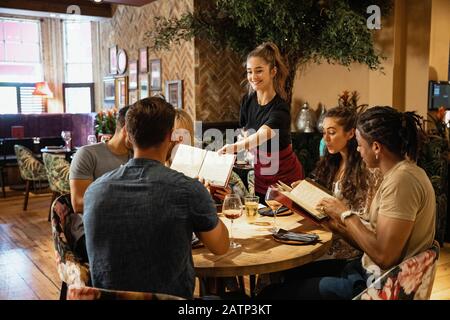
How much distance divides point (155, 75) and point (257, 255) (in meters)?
5.61

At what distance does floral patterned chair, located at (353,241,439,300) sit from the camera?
136 cm

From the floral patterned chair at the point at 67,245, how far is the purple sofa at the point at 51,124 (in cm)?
662

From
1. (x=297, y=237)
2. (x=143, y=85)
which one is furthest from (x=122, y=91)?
(x=297, y=237)

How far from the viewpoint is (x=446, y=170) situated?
436 cm

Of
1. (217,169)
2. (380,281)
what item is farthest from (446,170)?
(380,281)

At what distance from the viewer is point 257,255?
5.85ft

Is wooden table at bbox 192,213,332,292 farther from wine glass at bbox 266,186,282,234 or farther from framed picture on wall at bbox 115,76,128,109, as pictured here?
framed picture on wall at bbox 115,76,128,109

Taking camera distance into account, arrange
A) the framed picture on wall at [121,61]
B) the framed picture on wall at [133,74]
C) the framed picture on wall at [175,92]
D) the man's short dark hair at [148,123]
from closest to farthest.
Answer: the man's short dark hair at [148,123], the framed picture on wall at [175,92], the framed picture on wall at [133,74], the framed picture on wall at [121,61]

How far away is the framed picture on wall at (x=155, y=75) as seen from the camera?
6902mm

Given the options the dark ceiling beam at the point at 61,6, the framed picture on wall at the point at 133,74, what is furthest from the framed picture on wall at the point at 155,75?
the dark ceiling beam at the point at 61,6

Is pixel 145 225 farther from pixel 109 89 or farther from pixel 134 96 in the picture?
pixel 109 89

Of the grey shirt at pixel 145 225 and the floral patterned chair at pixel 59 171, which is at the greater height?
the grey shirt at pixel 145 225

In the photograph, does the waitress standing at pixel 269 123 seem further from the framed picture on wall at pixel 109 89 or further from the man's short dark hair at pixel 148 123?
the framed picture on wall at pixel 109 89
